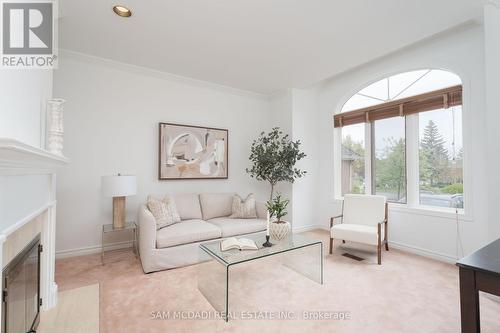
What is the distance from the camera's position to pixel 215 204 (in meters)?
3.94

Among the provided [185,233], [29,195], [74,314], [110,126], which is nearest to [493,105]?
[185,233]

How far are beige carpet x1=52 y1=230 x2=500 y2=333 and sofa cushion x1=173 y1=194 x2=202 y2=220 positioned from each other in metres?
0.90

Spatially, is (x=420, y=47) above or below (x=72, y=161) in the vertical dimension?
above

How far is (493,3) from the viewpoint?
2.27m

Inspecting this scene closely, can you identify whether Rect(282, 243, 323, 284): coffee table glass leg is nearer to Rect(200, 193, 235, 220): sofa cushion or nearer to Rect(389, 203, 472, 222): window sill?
Rect(200, 193, 235, 220): sofa cushion

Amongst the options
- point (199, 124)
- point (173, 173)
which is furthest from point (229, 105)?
point (173, 173)

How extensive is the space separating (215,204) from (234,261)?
6.42ft

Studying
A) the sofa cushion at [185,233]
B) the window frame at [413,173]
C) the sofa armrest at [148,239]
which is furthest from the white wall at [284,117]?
the sofa armrest at [148,239]

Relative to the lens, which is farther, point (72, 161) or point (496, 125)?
point (72, 161)

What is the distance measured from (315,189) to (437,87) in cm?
254

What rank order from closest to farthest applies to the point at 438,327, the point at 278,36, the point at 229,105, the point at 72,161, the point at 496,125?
the point at 438,327
the point at 496,125
the point at 278,36
the point at 72,161
the point at 229,105

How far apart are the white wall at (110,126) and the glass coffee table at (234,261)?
1608mm

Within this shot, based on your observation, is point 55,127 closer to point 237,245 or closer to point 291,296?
point 237,245

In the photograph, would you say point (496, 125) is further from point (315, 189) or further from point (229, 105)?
point (229, 105)
